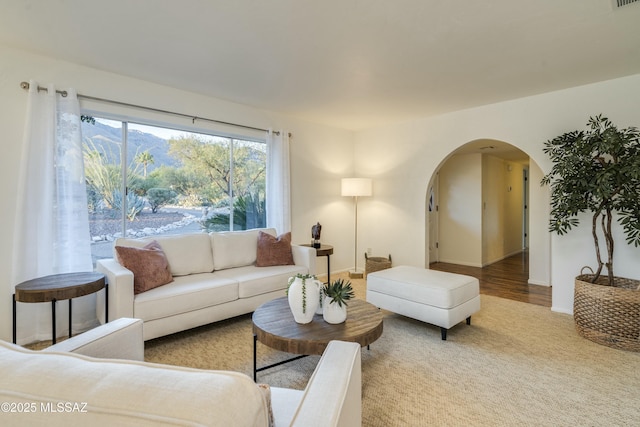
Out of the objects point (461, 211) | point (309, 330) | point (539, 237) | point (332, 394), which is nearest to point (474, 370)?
point (309, 330)

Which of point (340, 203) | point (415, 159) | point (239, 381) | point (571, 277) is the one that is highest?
point (415, 159)

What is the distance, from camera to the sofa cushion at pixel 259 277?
303 centimetres

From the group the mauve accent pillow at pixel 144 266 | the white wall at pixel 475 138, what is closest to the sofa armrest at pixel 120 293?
the mauve accent pillow at pixel 144 266

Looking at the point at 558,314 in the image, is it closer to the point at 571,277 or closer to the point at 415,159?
the point at 571,277

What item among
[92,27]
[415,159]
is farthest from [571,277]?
[92,27]

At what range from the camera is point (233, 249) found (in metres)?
3.54

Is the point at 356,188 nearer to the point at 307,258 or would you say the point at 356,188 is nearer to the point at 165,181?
the point at 307,258

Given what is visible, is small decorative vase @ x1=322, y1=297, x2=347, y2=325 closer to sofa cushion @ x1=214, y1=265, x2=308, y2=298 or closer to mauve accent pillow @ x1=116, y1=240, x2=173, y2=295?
sofa cushion @ x1=214, y1=265, x2=308, y2=298

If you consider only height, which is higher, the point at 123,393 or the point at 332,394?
the point at 123,393

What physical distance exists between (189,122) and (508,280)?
16.9 feet

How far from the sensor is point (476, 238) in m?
5.93

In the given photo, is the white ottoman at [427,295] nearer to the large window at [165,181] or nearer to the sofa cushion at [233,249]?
the sofa cushion at [233,249]

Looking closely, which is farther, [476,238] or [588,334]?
[476,238]

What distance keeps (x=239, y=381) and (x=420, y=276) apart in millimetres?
2806
